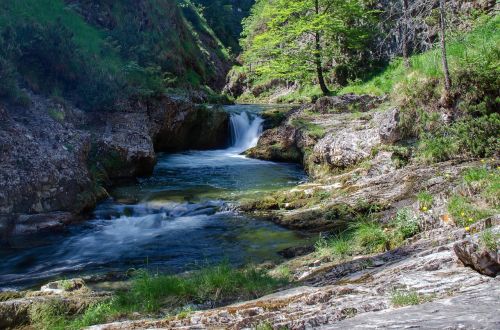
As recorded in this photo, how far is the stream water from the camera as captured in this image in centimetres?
744

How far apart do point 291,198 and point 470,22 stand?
8.44 m

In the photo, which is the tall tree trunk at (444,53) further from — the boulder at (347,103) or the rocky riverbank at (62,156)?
the rocky riverbank at (62,156)

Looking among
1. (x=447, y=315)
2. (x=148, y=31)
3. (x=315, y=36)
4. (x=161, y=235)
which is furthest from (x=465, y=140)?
(x=148, y=31)

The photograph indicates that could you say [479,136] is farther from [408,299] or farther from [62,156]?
[62,156]

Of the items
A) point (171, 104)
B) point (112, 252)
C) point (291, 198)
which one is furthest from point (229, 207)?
point (171, 104)

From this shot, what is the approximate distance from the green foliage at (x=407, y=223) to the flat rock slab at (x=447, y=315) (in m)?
3.20

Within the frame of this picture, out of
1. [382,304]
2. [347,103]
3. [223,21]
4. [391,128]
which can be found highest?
[223,21]

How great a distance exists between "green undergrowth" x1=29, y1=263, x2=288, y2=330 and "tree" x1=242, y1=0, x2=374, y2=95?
16873mm

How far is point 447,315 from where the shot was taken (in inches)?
88.4

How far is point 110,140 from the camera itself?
13.3 meters

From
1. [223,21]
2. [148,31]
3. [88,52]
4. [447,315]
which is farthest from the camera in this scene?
[223,21]

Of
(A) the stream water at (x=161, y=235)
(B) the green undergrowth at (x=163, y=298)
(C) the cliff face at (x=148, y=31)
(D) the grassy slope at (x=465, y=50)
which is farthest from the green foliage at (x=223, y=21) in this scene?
(B) the green undergrowth at (x=163, y=298)

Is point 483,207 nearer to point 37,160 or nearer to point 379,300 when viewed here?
point 379,300

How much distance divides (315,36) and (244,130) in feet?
20.1
